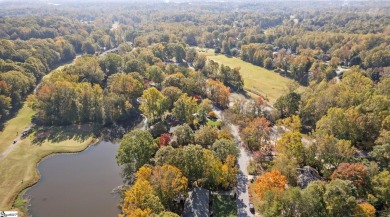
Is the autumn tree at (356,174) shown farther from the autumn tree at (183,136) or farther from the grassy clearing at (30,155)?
the grassy clearing at (30,155)

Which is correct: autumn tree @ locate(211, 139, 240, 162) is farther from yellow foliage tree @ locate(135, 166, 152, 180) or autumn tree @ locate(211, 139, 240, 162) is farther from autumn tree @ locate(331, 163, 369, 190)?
autumn tree @ locate(331, 163, 369, 190)

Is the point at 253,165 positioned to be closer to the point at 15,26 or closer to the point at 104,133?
the point at 104,133

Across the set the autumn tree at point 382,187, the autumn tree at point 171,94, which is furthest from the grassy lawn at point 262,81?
the autumn tree at point 382,187

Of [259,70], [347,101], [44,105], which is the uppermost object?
→ [347,101]

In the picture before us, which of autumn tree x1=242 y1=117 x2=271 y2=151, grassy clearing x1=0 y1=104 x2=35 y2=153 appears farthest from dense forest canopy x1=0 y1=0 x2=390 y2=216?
grassy clearing x1=0 y1=104 x2=35 y2=153

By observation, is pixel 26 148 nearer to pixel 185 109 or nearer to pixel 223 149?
pixel 185 109

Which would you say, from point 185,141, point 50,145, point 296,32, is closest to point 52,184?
point 50,145
